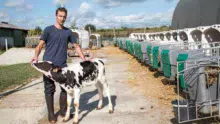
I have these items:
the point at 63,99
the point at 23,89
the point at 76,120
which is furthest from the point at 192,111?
the point at 23,89

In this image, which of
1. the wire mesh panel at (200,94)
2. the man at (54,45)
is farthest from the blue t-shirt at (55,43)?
the wire mesh panel at (200,94)

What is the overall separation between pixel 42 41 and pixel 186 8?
31.3m

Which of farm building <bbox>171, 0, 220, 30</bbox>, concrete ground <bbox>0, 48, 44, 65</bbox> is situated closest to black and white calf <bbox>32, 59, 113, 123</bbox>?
concrete ground <bbox>0, 48, 44, 65</bbox>

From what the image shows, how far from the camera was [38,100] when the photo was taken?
26.7 ft

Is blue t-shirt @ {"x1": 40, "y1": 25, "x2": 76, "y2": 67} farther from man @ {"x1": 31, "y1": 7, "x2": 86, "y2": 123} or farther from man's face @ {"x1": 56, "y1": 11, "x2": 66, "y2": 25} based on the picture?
man's face @ {"x1": 56, "y1": 11, "x2": 66, "y2": 25}

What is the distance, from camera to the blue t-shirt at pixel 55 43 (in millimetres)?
5855

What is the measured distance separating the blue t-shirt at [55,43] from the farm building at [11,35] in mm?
41886

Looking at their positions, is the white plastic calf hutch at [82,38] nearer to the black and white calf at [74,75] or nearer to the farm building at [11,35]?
the farm building at [11,35]

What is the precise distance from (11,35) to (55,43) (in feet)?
158

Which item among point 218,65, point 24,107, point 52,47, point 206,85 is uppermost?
point 52,47

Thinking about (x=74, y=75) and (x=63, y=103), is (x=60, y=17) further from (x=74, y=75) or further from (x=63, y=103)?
(x=63, y=103)

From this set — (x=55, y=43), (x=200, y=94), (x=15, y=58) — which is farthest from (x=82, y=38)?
(x=200, y=94)

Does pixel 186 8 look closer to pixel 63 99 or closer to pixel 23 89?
pixel 23 89

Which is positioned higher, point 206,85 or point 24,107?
point 206,85
